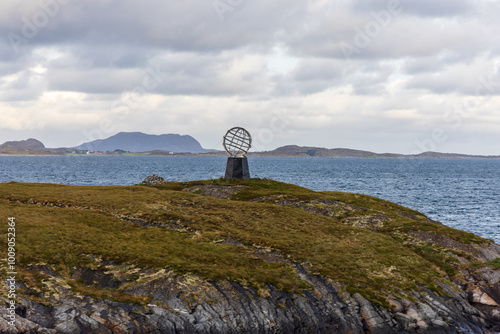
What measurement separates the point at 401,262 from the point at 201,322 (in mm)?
16366

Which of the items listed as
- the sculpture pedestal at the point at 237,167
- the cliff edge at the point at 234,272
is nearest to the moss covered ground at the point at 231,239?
the cliff edge at the point at 234,272

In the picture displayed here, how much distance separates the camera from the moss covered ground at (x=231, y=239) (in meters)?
25.4

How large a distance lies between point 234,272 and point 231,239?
260 inches

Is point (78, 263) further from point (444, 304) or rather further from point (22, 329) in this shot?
point (444, 304)

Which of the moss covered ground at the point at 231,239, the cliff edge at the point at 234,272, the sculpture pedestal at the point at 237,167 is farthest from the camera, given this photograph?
the sculpture pedestal at the point at 237,167

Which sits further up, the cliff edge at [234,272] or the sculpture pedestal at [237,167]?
the sculpture pedestal at [237,167]

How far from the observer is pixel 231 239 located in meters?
31.6

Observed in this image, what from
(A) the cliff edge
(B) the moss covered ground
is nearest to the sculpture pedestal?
(B) the moss covered ground

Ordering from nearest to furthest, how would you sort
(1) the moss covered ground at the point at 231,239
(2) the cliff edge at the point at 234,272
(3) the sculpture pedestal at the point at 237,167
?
(2) the cliff edge at the point at 234,272 < (1) the moss covered ground at the point at 231,239 < (3) the sculpture pedestal at the point at 237,167

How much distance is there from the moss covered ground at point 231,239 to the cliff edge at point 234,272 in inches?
5.0

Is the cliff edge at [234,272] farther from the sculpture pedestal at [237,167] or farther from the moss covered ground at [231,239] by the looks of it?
the sculpture pedestal at [237,167]

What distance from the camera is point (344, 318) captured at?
23109mm

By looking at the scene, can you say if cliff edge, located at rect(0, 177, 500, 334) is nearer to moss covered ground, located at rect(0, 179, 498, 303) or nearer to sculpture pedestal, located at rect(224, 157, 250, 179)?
moss covered ground, located at rect(0, 179, 498, 303)

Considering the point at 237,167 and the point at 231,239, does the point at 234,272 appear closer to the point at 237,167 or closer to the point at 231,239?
the point at 231,239
